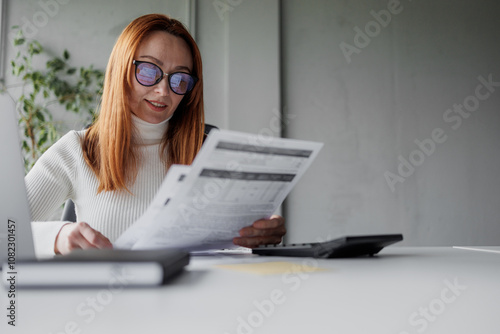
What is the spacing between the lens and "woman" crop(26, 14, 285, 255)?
1.50 metres

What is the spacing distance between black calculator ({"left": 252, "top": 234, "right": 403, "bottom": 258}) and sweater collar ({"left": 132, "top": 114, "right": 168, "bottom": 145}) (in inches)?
35.3

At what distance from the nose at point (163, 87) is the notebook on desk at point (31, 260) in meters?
0.93

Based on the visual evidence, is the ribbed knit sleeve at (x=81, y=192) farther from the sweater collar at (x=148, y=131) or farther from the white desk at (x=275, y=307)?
the white desk at (x=275, y=307)

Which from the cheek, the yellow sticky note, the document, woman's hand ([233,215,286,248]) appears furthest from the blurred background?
the yellow sticky note

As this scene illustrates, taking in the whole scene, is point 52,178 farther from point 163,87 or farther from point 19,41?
point 19,41

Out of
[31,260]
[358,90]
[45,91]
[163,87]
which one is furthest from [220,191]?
[358,90]

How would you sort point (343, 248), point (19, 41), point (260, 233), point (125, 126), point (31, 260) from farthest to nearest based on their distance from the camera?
point (19, 41)
point (125, 126)
point (260, 233)
point (343, 248)
point (31, 260)

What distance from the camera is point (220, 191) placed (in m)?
0.88

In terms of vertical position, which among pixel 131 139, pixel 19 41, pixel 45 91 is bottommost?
pixel 131 139

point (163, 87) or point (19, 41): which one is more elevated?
point (19, 41)

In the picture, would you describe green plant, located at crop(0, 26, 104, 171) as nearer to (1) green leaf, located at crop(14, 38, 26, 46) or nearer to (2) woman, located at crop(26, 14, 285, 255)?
(1) green leaf, located at crop(14, 38, 26, 46)

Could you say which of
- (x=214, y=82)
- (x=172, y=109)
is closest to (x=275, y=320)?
(x=172, y=109)

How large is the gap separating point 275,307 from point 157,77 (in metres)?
1.24

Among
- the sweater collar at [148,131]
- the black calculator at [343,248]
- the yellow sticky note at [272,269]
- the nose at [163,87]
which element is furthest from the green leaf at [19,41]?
the yellow sticky note at [272,269]
